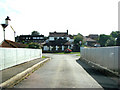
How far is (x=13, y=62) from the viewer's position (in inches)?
472

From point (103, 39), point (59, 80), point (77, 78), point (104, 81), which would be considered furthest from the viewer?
point (103, 39)

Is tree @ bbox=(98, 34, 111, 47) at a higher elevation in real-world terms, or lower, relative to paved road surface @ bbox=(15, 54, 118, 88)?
higher

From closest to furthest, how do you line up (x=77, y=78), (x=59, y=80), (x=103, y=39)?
1. (x=59, y=80)
2. (x=77, y=78)
3. (x=103, y=39)

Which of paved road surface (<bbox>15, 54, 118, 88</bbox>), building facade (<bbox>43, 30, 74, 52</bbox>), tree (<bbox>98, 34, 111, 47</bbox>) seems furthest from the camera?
tree (<bbox>98, 34, 111, 47</bbox>)

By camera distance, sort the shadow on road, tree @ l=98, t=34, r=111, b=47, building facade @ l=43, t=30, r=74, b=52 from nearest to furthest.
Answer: the shadow on road
building facade @ l=43, t=30, r=74, b=52
tree @ l=98, t=34, r=111, b=47

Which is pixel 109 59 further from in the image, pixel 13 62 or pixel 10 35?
pixel 10 35

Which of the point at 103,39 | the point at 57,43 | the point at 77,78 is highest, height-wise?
the point at 103,39

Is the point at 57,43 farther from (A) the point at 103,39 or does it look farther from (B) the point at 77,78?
(B) the point at 77,78

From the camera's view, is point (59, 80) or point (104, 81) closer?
point (104, 81)

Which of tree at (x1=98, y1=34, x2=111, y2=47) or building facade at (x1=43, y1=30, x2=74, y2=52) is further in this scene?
tree at (x1=98, y1=34, x2=111, y2=47)

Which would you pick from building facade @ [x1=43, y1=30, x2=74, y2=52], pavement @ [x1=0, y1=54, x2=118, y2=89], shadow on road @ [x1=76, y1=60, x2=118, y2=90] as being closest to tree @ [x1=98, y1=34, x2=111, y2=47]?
building facade @ [x1=43, y1=30, x2=74, y2=52]

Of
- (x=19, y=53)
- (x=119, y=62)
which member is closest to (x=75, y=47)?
(x=19, y=53)

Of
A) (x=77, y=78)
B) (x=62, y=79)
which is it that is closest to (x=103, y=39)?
(x=77, y=78)

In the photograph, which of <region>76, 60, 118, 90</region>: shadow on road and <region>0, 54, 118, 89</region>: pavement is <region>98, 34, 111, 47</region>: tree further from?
<region>0, 54, 118, 89</region>: pavement
